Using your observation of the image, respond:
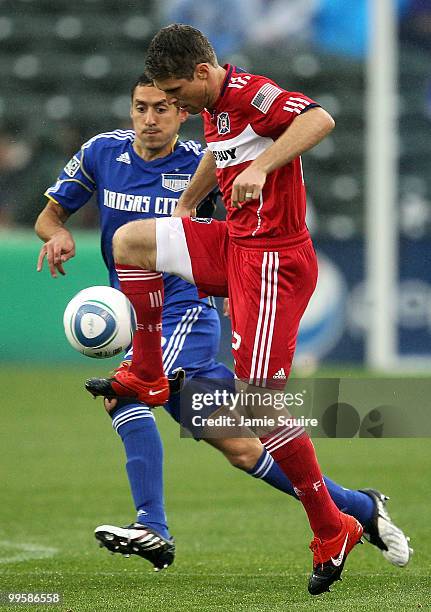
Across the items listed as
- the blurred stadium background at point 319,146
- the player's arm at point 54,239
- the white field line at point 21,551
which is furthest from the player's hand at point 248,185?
the blurred stadium background at point 319,146

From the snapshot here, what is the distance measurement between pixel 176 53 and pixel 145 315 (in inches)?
42.9

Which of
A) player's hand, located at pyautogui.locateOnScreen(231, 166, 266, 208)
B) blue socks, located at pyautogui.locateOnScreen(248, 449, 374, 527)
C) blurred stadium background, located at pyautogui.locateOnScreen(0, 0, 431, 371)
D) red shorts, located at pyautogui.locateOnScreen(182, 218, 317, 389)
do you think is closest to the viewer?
player's hand, located at pyautogui.locateOnScreen(231, 166, 266, 208)

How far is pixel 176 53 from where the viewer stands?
15.6 ft

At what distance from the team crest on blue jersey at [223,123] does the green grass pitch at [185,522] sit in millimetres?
1796

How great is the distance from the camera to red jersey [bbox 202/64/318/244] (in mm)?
4832

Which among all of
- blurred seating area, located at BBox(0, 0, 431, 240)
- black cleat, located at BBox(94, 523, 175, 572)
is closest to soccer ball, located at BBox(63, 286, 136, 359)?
black cleat, located at BBox(94, 523, 175, 572)

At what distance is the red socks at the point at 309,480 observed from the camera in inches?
195

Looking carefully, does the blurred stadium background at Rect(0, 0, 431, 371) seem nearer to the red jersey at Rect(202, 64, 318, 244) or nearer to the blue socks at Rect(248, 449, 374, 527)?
the blue socks at Rect(248, 449, 374, 527)

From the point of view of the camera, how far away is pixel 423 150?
16812 millimetres

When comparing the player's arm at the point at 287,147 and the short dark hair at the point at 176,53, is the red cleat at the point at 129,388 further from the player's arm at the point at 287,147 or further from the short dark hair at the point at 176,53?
the short dark hair at the point at 176,53

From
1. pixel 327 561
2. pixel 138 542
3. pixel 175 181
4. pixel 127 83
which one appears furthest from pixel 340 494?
pixel 127 83

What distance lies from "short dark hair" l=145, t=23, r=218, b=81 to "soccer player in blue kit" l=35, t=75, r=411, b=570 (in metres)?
1.02

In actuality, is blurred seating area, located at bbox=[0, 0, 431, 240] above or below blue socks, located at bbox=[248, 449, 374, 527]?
above

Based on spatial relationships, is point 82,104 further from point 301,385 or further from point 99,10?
point 301,385
